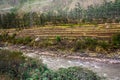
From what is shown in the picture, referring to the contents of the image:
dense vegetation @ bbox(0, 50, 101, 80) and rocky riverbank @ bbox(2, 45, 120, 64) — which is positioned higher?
dense vegetation @ bbox(0, 50, 101, 80)

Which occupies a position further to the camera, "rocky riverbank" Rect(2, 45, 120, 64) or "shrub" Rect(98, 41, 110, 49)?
"shrub" Rect(98, 41, 110, 49)

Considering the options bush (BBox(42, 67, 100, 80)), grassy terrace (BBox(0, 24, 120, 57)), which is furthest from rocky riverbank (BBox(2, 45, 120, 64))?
bush (BBox(42, 67, 100, 80))

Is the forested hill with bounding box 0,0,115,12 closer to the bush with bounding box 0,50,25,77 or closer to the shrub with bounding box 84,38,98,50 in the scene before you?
the shrub with bounding box 84,38,98,50

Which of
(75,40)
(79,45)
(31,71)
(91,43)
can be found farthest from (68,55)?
(31,71)

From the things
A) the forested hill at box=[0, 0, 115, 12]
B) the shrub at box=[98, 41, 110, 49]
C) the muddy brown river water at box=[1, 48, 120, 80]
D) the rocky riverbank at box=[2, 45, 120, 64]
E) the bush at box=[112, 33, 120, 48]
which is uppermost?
the forested hill at box=[0, 0, 115, 12]

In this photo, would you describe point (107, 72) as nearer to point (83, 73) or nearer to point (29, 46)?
point (83, 73)

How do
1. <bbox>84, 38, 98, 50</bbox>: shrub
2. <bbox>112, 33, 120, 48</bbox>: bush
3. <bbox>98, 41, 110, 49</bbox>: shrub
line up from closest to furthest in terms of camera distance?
1. <bbox>112, 33, 120, 48</bbox>: bush
2. <bbox>98, 41, 110, 49</bbox>: shrub
3. <bbox>84, 38, 98, 50</bbox>: shrub

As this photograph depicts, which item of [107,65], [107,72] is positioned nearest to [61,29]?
[107,65]

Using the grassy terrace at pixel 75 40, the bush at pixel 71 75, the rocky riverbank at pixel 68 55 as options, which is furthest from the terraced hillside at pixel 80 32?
the bush at pixel 71 75

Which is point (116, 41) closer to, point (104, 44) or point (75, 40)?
point (104, 44)
